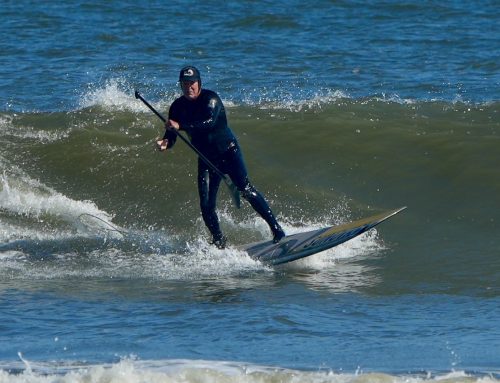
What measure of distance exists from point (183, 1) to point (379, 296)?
15.6 m

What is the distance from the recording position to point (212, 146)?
999 cm

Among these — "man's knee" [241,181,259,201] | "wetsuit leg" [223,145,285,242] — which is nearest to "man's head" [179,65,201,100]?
"wetsuit leg" [223,145,285,242]

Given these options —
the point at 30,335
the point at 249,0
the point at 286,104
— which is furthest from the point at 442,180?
the point at 249,0

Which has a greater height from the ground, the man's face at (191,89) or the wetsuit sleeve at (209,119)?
the man's face at (191,89)

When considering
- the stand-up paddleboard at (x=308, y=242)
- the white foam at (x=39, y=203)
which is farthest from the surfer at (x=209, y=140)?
the white foam at (x=39, y=203)

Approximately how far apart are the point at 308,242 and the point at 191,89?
1.74 m

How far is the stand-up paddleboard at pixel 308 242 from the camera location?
9.97 metres

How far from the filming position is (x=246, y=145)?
14312 millimetres

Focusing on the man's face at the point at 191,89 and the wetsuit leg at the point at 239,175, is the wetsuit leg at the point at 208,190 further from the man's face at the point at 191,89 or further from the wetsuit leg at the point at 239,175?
the man's face at the point at 191,89

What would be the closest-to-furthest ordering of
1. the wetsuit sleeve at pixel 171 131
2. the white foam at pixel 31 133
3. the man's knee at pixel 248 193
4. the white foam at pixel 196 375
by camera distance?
the white foam at pixel 196 375 < the wetsuit sleeve at pixel 171 131 < the man's knee at pixel 248 193 < the white foam at pixel 31 133

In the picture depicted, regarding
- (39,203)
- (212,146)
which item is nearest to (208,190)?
(212,146)

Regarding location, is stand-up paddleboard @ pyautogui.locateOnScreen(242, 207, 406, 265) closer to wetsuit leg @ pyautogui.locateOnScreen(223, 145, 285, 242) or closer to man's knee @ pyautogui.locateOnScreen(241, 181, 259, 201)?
wetsuit leg @ pyautogui.locateOnScreen(223, 145, 285, 242)

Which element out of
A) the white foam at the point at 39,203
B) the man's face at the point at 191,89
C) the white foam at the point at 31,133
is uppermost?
the man's face at the point at 191,89

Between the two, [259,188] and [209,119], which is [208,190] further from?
[259,188]
